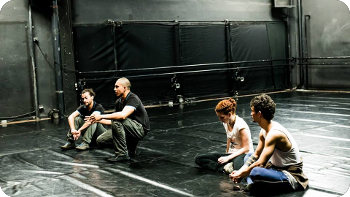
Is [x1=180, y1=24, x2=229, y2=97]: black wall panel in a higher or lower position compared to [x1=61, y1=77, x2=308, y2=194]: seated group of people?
higher

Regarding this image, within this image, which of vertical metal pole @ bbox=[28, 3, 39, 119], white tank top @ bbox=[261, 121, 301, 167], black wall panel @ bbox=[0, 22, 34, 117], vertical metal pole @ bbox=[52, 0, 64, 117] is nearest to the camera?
white tank top @ bbox=[261, 121, 301, 167]

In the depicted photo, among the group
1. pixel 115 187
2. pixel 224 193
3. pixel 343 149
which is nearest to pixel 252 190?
pixel 224 193

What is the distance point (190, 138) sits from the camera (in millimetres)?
7031

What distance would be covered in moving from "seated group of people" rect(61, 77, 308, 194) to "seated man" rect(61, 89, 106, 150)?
0.05ft

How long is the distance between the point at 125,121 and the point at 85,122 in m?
0.99

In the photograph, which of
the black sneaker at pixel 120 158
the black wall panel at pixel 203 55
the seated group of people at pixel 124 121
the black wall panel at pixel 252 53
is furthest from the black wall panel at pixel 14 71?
the black wall panel at pixel 252 53

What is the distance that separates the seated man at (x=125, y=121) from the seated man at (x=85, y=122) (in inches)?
24.7

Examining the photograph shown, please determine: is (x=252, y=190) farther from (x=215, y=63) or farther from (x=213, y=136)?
(x=215, y=63)

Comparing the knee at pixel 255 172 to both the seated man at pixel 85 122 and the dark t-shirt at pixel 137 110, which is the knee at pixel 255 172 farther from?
the seated man at pixel 85 122

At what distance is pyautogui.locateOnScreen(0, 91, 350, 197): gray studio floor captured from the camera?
4418 millimetres

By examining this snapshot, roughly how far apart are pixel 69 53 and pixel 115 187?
6.68 meters

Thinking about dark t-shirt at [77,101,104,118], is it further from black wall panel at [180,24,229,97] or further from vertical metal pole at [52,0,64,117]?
black wall panel at [180,24,229,97]

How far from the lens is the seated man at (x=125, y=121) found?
563cm

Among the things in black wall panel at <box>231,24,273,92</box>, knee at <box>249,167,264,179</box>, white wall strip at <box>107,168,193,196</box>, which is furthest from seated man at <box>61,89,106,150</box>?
black wall panel at <box>231,24,273,92</box>
